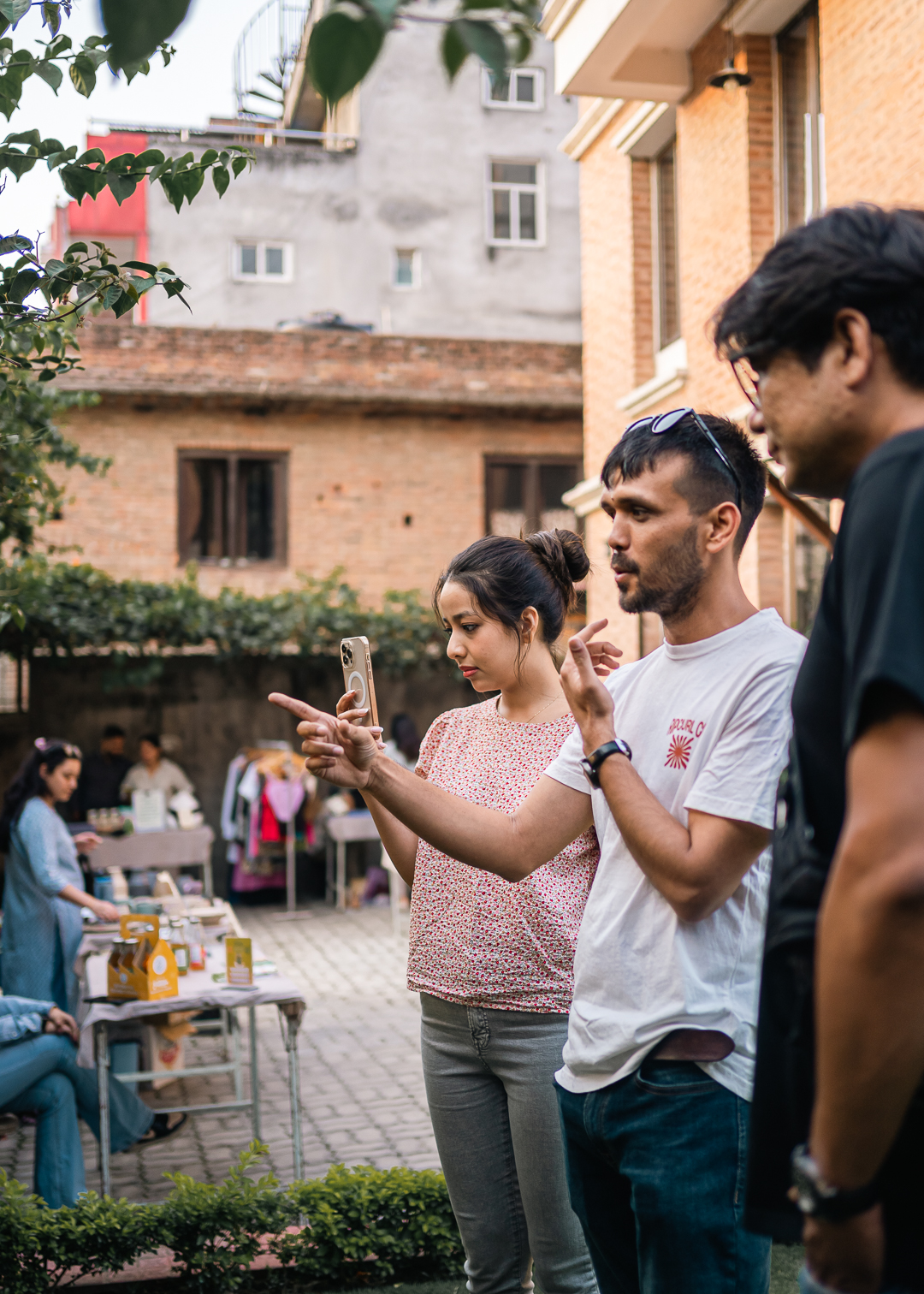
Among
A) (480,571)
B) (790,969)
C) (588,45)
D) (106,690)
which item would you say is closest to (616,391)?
(588,45)

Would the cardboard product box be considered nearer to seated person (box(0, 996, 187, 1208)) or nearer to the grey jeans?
seated person (box(0, 996, 187, 1208))

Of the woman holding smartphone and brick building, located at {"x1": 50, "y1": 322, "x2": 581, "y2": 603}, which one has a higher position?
brick building, located at {"x1": 50, "y1": 322, "x2": 581, "y2": 603}

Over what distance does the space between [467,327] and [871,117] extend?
16.6 m

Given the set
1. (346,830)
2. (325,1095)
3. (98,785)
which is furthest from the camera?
(98,785)

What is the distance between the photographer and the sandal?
6164 mm

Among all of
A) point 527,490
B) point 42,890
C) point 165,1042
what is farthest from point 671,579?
point 527,490

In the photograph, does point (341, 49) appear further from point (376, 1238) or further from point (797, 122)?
point (797, 122)

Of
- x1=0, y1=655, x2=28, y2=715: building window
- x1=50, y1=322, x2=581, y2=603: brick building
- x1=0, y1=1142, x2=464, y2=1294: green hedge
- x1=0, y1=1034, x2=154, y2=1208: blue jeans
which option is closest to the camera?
x1=0, y1=1142, x2=464, y2=1294: green hedge

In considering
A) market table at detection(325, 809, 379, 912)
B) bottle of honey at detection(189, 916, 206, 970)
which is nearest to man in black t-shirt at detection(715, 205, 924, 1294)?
bottle of honey at detection(189, 916, 206, 970)

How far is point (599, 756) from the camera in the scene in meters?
2.02

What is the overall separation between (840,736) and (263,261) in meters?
23.5

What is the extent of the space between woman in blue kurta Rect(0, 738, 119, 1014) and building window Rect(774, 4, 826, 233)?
20.5ft

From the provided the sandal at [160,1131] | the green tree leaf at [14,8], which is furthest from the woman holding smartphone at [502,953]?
the sandal at [160,1131]

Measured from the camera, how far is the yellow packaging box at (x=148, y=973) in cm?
533
